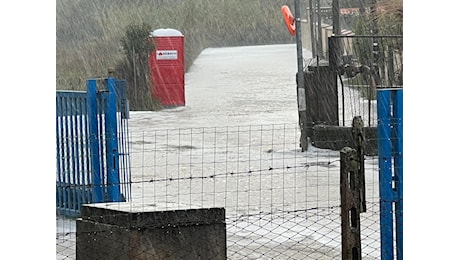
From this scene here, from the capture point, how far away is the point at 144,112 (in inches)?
709

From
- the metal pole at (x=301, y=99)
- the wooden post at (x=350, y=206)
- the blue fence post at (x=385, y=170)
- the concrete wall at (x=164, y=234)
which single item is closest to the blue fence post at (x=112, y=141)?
the concrete wall at (x=164, y=234)

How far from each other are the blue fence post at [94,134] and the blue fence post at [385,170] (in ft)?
8.07

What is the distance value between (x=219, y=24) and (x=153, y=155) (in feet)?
92.8

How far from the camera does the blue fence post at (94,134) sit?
7523 millimetres

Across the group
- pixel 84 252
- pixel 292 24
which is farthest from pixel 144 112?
pixel 84 252

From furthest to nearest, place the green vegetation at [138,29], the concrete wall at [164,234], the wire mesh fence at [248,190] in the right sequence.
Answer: the green vegetation at [138,29]
the wire mesh fence at [248,190]
the concrete wall at [164,234]

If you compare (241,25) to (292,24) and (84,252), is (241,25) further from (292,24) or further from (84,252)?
(84,252)

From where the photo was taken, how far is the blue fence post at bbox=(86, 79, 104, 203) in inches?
296

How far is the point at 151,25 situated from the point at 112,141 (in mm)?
16651

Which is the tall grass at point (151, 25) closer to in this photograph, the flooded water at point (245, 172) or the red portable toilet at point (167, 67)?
the red portable toilet at point (167, 67)

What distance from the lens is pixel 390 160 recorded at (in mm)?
5660

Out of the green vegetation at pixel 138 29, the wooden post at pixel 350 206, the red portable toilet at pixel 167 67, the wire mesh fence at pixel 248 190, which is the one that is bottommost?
the wire mesh fence at pixel 248 190

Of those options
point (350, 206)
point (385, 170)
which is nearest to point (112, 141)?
point (385, 170)
